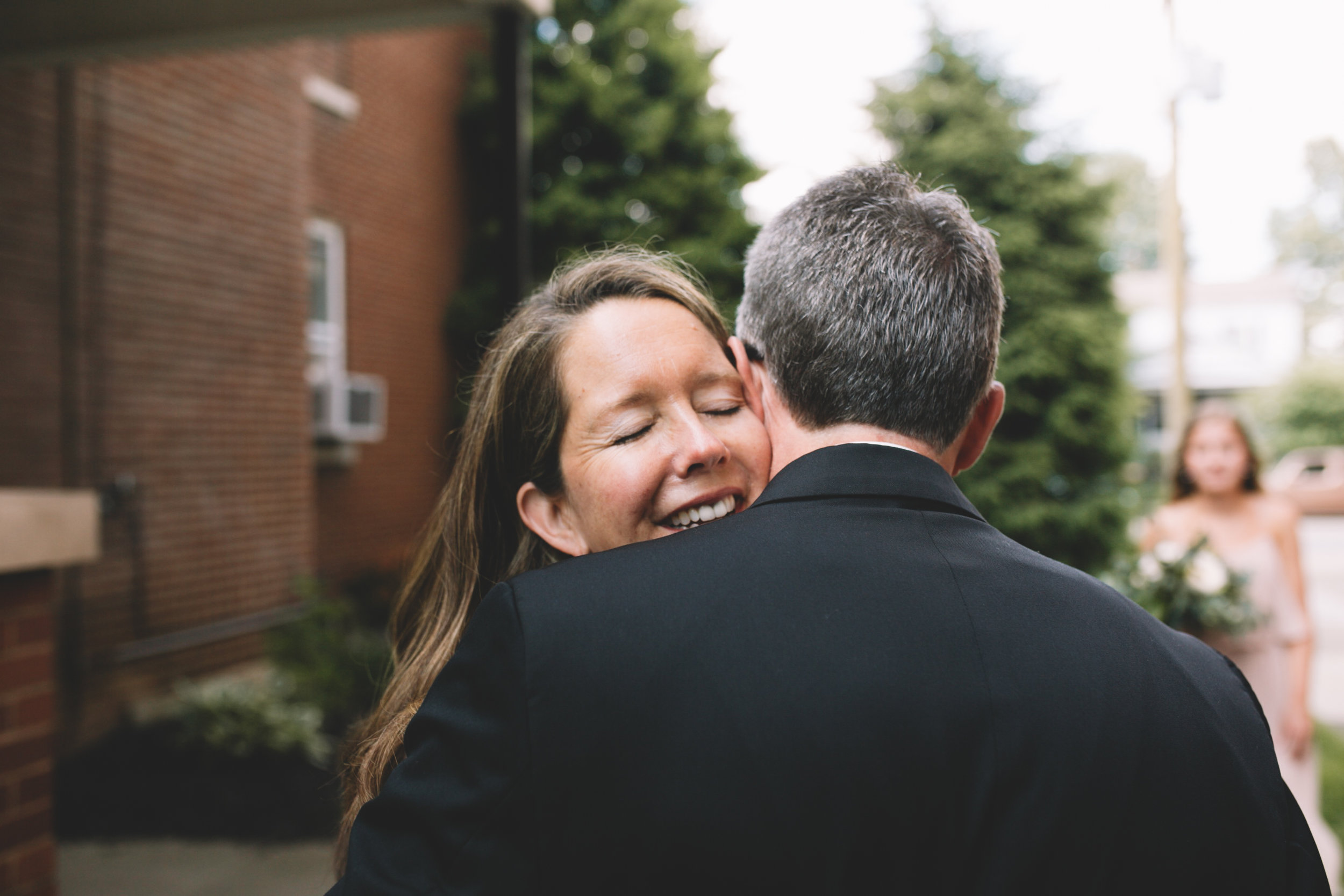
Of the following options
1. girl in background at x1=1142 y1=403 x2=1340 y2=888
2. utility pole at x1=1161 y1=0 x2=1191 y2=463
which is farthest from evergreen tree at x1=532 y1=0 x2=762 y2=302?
girl in background at x1=1142 y1=403 x2=1340 y2=888

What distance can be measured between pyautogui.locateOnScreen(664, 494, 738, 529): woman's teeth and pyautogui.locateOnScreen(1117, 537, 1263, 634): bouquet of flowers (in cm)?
336

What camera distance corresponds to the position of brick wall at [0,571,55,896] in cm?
255

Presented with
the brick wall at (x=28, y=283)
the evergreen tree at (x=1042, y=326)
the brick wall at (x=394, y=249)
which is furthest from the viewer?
the evergreen tree at (x=1042, y=326)

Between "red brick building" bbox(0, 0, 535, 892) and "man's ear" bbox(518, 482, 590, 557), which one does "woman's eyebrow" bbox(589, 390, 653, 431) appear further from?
"red brick building" bbox(0, 0, 535, 892)

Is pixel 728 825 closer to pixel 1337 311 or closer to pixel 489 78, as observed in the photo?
pixel 489 78

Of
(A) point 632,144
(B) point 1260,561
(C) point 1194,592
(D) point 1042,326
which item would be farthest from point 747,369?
(A) point 632,144

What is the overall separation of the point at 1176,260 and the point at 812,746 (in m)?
10.9

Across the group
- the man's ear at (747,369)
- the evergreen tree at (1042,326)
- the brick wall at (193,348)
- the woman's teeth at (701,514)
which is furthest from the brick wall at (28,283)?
the evergreen tree at (1042,326)

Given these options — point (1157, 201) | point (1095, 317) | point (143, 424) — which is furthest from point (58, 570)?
point (1157, 201)

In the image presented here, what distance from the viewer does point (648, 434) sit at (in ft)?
5.39

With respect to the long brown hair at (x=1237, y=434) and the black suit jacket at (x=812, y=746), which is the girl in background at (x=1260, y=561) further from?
the black suit jacket at (x=812, y=746)

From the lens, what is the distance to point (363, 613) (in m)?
8.41

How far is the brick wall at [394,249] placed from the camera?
9.28 meters

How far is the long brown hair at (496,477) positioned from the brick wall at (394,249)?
23.5 ft
